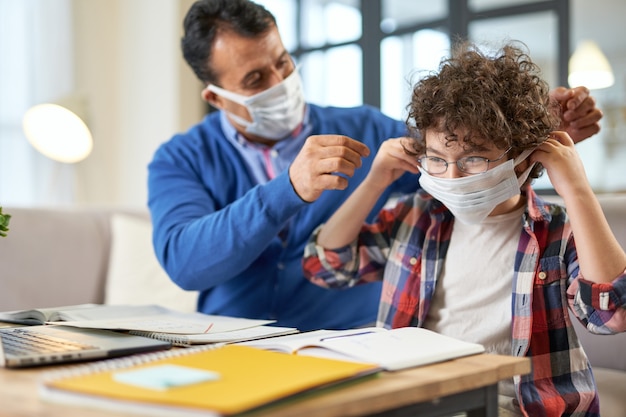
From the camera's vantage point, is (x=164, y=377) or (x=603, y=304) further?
(x=603, y=304)

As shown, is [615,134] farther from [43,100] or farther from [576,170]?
[43,100]

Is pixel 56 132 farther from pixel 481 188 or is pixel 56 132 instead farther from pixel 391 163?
pixel 481 188

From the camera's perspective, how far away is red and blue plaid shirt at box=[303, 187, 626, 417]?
1.22m

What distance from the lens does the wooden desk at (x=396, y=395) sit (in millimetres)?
695

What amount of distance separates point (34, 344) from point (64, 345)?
0.05 metres

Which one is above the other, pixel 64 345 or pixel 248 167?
pixel 248 167

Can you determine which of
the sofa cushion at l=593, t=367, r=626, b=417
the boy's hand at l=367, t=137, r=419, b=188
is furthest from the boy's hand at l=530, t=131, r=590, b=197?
the sofa cushion at l=593, t=367, r=626, b=417

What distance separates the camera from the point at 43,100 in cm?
414

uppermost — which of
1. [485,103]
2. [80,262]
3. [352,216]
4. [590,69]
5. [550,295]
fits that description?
[590,69]

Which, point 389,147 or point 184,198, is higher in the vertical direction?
point 389,147

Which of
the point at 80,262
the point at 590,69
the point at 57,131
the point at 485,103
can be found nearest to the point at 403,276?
the point at 485,103

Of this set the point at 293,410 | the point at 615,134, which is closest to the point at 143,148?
the point at 615,134

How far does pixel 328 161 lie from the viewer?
4.32ft

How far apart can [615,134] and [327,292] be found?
5.64 feet
